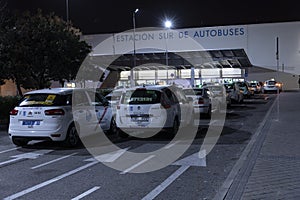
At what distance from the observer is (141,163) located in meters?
8.66

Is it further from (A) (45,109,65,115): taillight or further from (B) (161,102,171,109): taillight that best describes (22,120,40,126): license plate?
(B) (161,102,171,109): taillight

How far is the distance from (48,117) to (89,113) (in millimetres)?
1550

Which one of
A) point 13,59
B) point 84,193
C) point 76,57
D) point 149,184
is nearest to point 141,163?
point 149,184

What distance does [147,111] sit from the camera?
1165 cm

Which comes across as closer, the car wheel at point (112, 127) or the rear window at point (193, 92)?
the car wheel at point (112, 127)

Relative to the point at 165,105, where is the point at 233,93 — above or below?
A: below

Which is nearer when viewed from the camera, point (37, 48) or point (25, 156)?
point (25, 156)

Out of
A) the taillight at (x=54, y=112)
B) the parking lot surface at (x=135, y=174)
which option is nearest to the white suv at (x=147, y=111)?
the parking lot surface at (x=135, y=174)

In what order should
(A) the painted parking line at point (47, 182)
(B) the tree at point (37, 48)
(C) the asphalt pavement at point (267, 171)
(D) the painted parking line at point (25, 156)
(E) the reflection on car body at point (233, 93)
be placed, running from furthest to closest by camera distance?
(E) the reflection on car body at point (233, 93), (B) the tree at point (37, 48), (D) the painted parking line at point (25, 156), (A) the painted parking line at point (47, 182), (C) the asphalt pavement at point (267, 171)

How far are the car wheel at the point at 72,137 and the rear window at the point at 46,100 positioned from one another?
2.27 ft

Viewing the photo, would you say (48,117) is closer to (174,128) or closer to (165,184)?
(174,128)

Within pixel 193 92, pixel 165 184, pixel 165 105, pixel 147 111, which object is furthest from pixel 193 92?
pixel 165 184

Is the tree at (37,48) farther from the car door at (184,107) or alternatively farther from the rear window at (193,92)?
the car door at (184,107)

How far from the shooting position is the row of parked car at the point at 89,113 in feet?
33.7
